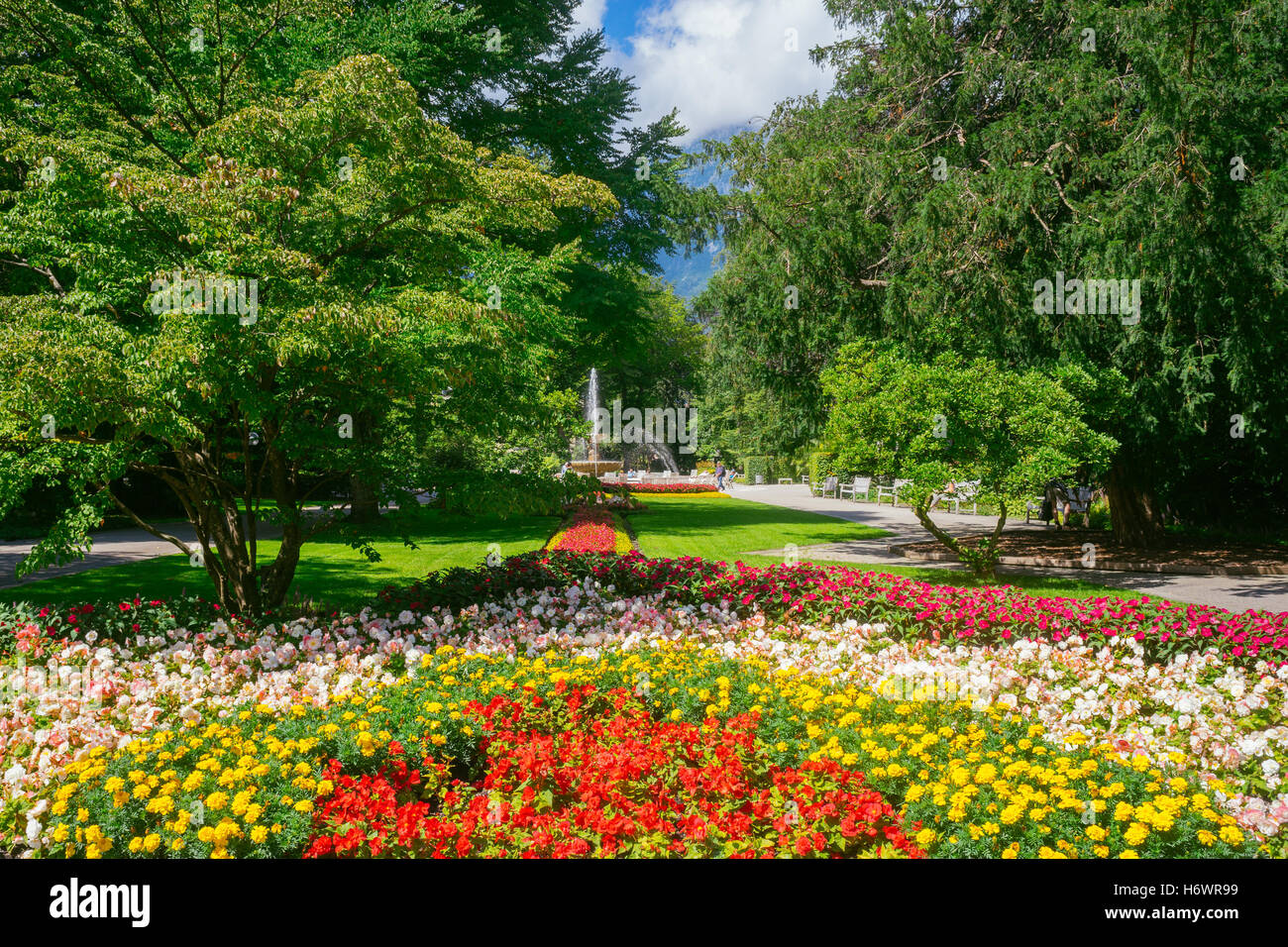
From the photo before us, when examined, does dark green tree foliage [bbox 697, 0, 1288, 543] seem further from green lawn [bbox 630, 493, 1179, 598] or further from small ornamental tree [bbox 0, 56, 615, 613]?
small ornamental tree [bbox 0, 56, 615, 613]

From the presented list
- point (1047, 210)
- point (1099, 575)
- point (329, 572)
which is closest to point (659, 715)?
point (329, 572)

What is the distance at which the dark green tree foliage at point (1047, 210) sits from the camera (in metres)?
10.1

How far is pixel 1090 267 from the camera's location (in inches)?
418

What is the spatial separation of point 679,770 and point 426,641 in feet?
10.5

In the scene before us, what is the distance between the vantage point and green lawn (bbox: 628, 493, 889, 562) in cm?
1455

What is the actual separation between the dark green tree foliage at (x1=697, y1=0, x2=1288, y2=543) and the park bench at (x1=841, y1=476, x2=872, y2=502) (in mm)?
15601

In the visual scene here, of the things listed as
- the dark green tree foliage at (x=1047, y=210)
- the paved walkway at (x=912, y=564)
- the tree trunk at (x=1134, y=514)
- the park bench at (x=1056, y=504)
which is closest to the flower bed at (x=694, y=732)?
the paved walkway at (x=912, y=564)

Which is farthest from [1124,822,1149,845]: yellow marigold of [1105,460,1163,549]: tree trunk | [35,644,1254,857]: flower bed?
[1105,460,1163,549]: tree trunk

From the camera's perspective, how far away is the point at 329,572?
11.4 metres

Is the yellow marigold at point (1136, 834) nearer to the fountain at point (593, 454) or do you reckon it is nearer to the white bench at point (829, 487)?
the fountain at point (593, 454)

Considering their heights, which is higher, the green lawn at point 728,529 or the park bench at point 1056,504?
the park bench at point 1056,504

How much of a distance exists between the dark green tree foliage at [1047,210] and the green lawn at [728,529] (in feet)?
9.96

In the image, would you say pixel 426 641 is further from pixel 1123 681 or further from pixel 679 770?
pixel 1123 681
